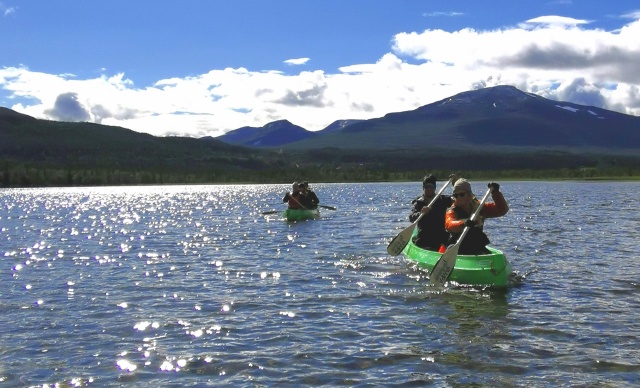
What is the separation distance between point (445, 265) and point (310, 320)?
4.70 meters

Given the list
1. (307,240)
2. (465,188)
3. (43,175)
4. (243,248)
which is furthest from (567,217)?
(43,175)

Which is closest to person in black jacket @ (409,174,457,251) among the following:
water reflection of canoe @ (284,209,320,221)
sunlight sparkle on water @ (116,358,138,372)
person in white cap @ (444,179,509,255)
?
person in white cap @ (444,179,509,255)

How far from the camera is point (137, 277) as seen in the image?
67.2ft

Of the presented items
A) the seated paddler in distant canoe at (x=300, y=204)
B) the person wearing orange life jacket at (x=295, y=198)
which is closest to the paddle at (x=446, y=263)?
the seated paddler in distant canoe at (x=300, y=204)

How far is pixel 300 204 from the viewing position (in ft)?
141

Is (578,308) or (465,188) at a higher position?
(465,188)

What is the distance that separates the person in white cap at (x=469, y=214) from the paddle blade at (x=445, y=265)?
83 centimetres

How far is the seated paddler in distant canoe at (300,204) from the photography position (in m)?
42.6

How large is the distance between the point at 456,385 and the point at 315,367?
90.7 inches

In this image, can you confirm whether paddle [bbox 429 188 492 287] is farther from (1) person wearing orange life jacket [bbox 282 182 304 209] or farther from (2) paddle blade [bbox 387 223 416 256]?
(1) person wearing orange life jacket [bbox 282 182 304 209]

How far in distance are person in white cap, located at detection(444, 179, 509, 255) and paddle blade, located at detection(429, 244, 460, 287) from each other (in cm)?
83

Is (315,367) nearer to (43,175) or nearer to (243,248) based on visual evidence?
(243,248)

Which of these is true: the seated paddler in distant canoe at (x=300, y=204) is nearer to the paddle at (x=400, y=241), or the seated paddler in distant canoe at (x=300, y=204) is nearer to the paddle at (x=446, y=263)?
the paddle at (x=400, y=241)

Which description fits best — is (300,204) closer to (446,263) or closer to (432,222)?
(432,222)
